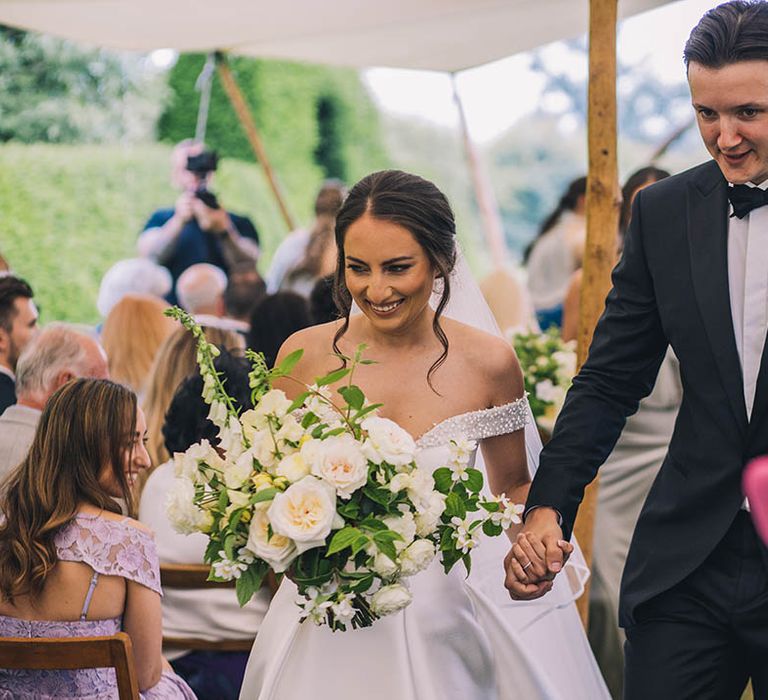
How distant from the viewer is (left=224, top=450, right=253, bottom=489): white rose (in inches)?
106

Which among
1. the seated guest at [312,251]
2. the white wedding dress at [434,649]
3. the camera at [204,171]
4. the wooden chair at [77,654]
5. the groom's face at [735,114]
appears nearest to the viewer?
the groom's face at [735,114]

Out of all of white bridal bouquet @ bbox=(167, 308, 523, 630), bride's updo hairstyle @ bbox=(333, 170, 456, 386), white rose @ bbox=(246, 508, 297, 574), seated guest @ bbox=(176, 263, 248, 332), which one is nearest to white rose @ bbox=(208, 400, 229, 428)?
white bridal bouquet @ bbox=(167, 308, 523, 630)

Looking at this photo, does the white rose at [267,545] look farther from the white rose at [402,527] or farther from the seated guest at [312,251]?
the seated guest at [312,251]

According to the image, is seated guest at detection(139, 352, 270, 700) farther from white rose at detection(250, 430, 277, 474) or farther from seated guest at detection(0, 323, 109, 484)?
white rose at detection(250, 430, 277, 474)

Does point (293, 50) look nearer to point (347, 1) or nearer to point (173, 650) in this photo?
point (347, 1)

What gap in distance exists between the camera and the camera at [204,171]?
369 inches

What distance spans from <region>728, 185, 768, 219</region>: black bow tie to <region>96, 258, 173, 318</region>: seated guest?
5788 millimetres

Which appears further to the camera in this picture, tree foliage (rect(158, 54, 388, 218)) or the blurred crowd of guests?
tree foliage (rect(158, 54, 388, 218))

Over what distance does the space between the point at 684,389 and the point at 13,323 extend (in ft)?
10.5

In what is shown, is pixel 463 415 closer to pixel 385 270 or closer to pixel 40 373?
pixel 385 270

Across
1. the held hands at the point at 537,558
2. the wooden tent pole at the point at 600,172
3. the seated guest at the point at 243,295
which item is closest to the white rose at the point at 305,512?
the held hands at the point at 537,558

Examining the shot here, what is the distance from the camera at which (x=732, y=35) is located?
2539 millimetres

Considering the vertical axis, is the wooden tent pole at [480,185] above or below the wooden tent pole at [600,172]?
above

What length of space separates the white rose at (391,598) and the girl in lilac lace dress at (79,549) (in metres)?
0.92
